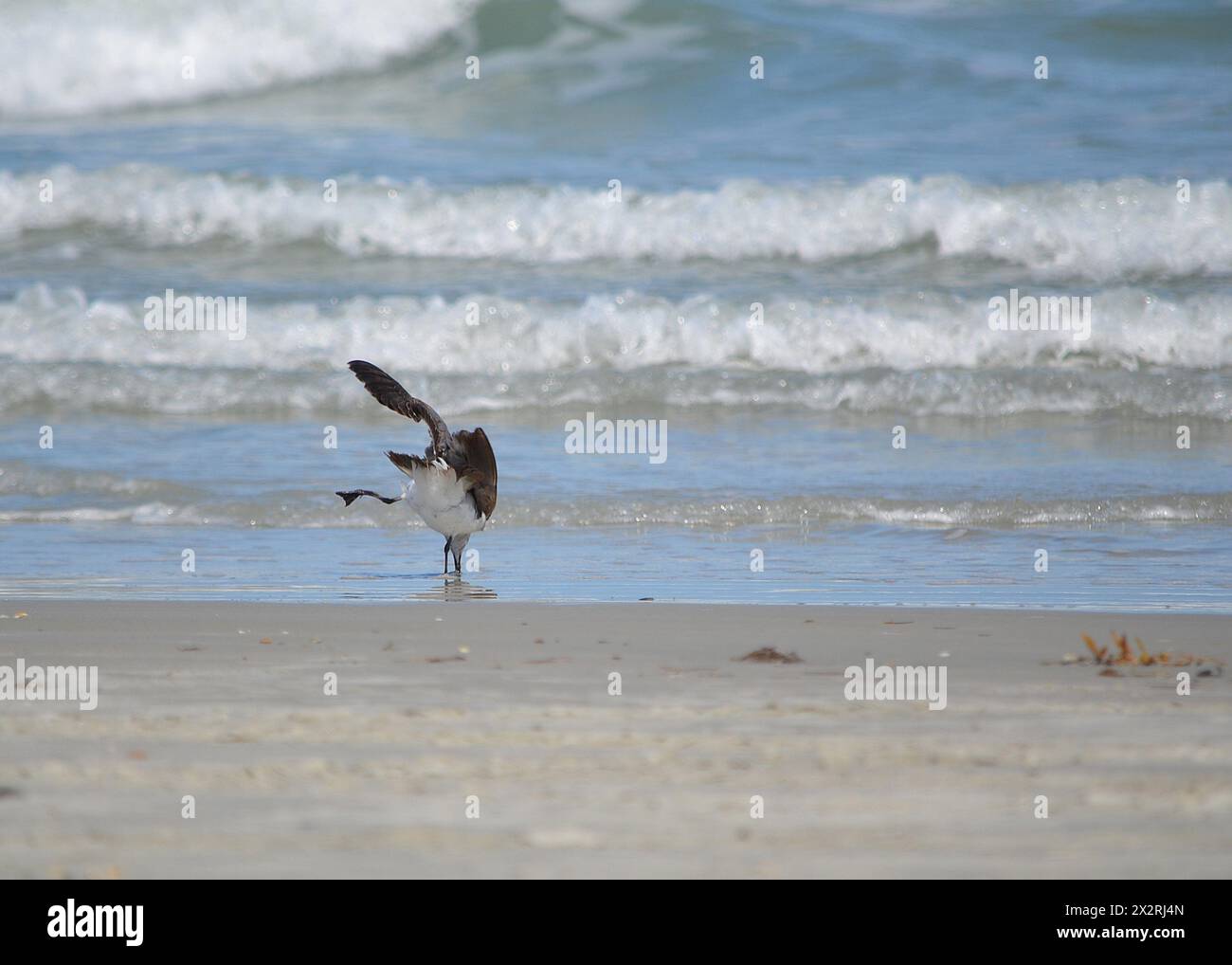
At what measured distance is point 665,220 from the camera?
12.2 meters

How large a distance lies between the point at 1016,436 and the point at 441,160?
24.0 ft

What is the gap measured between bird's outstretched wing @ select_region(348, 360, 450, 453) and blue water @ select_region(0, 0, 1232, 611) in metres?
0.55

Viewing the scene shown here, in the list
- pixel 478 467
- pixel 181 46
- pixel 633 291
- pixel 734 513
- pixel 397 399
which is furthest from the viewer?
pixel 181 46

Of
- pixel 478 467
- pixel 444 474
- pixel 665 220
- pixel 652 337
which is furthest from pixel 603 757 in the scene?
pixel 665 220

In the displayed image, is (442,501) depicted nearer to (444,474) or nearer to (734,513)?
(444,474)

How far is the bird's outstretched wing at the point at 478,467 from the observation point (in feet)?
18.0

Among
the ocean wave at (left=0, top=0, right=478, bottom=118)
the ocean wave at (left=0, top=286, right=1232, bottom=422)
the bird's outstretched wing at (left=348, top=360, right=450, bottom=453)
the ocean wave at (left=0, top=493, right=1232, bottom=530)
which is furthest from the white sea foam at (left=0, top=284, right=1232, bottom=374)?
the ocean wave at (left=0, top=0, right=478, bottom=118)

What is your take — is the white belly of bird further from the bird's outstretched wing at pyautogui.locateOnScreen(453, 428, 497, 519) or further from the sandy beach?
the sandy beach

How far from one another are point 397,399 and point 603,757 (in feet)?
9.26

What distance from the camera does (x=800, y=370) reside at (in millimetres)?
9688

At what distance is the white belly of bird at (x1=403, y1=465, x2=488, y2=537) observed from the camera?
17.7ft

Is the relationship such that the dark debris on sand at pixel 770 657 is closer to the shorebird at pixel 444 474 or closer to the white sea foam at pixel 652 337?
the shorebird at pixel 444 474

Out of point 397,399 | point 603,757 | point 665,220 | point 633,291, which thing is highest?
point 665,220

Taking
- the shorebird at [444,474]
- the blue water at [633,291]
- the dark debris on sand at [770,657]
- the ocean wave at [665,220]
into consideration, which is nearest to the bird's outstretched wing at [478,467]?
the shorebird at [444,474]
